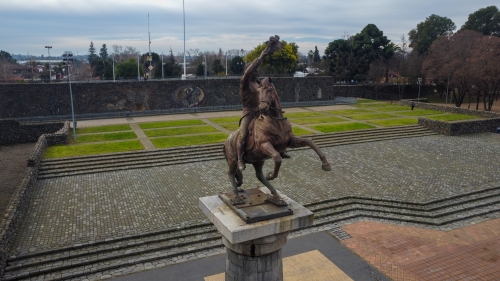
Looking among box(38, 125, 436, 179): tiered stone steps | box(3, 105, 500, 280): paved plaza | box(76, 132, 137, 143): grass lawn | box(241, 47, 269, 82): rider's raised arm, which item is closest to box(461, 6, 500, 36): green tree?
box(3, 105, 500, 280): paved plaza

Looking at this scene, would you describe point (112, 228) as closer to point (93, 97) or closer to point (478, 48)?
point (93, 97)

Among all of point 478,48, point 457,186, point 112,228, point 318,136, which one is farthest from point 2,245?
point 478,48

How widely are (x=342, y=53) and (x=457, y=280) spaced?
48107mm

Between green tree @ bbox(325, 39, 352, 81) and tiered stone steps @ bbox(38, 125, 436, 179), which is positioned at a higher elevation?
green tree @ bbox(325, 39, 352, 81)

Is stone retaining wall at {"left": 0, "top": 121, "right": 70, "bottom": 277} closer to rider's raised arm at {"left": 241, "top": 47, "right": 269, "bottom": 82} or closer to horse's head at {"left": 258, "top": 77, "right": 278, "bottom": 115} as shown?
rider's raised arm at {"left": 241, "top": 47, "right": 269, "bottom": 82}

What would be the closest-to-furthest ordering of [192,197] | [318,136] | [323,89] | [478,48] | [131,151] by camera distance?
[192,197], [131,151], [318,136], [478,48], [323,89]

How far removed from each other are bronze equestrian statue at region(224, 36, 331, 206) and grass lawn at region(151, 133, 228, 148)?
53.6ft

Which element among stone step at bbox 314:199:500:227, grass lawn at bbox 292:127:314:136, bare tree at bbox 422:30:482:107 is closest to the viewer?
stone step at bbox 314:199:500:227

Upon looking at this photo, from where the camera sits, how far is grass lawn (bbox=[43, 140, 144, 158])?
21.2 meters

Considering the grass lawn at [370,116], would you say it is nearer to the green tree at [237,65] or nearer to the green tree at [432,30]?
the green tree at [432,30]

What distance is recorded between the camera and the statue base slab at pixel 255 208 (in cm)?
677

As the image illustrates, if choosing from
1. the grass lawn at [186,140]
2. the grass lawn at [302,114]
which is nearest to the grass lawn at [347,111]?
the grass lawn at [302,114]

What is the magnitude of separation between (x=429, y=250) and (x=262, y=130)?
27.1 feet

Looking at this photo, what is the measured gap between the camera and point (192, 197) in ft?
50.8
